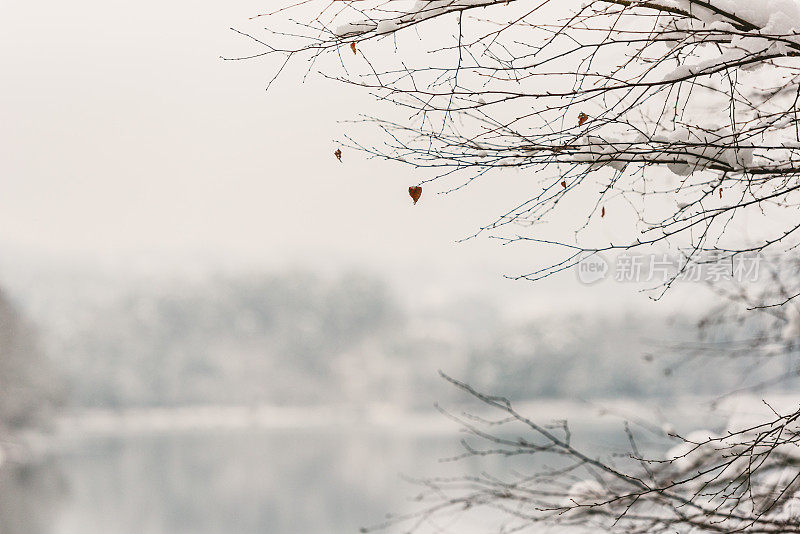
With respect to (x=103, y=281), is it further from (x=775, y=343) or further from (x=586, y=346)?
(x=775, y=343)

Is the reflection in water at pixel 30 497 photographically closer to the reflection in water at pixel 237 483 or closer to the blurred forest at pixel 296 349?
the reflection in water at pixel 237 483

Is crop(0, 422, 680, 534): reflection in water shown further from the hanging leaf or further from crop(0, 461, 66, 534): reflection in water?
the hanging leaf

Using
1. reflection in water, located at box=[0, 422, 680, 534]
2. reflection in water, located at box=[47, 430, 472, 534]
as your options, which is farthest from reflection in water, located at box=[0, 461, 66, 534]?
reflection in water, located at box=[47, 430, 472, 534]

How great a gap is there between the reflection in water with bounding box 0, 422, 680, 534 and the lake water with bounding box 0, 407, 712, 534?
1.4 inches

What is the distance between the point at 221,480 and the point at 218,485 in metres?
0.92

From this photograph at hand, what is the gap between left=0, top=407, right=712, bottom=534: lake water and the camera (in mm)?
17359

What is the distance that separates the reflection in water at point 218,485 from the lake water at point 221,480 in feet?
0.12

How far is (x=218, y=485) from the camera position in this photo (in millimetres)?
22984

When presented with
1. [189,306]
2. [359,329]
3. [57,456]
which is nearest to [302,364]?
[359,329]

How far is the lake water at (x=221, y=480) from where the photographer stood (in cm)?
1736

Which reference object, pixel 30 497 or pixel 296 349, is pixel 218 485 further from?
pixel 296 349

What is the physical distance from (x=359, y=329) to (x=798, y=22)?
1772 inches

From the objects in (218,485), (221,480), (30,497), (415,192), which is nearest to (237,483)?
(218,485)

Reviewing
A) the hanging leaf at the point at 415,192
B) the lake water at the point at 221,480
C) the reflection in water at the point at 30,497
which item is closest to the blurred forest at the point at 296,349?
the lake water at the point at 221,480
